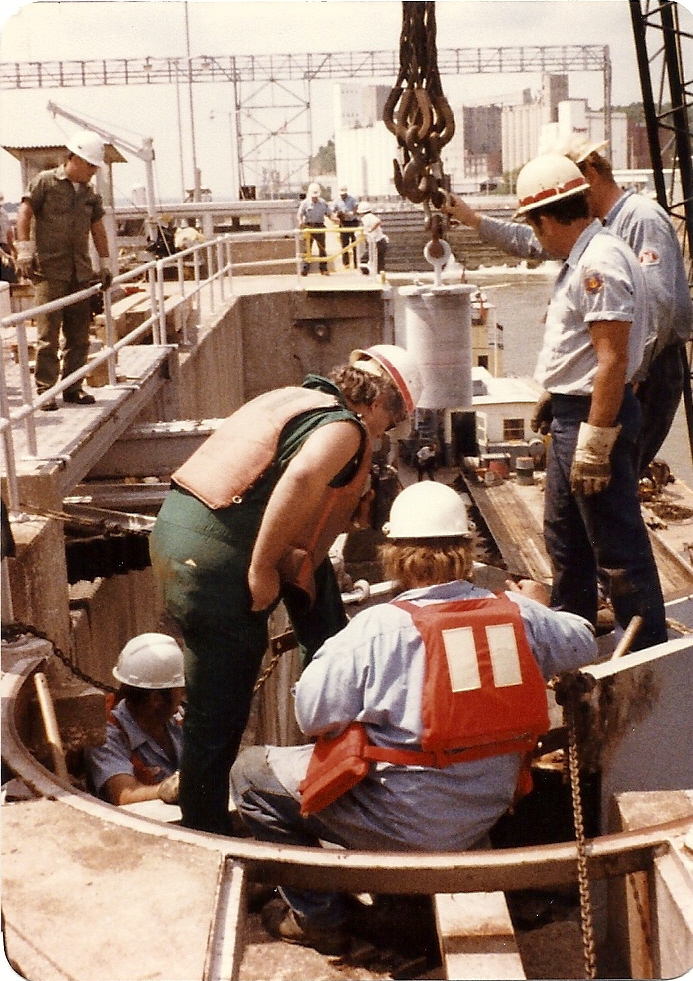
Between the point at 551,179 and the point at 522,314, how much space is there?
225 feet

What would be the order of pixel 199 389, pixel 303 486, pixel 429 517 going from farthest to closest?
1. pixel 199 389
2. pixel 303 486
3. pixel 429 517

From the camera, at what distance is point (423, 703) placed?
304 centimetres

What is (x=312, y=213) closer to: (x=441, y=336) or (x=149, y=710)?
(x=441, y=336)

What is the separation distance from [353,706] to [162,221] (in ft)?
85.7

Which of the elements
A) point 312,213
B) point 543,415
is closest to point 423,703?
point 543,415

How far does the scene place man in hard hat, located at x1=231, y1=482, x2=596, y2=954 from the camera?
10.0 ft

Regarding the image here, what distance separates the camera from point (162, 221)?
2781 centimetres

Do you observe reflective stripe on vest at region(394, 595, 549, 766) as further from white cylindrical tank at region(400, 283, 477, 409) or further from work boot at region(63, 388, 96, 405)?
white cylindrical tank at region(400, 283, 477, 409)

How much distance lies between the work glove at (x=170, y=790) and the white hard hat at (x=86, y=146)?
4.74 m

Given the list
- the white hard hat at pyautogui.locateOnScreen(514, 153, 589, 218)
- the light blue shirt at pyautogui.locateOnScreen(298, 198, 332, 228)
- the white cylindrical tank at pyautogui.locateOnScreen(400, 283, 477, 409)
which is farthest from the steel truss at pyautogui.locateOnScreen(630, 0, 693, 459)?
the light blue shirt at pyautogui.locateOnScreen(298, 198, 332, 228)

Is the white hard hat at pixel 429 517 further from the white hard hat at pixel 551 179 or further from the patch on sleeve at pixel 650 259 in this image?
the patch on sleeve at pixel 650 259

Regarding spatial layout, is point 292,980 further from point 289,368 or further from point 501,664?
point 289,368

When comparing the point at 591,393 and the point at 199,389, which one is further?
the point at 199,389

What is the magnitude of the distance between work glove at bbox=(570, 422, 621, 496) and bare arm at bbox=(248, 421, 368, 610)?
1.04 meters
